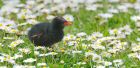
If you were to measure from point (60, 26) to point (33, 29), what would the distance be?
379 millimetres

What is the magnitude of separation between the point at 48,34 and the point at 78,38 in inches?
19.9

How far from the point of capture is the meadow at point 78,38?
684cm

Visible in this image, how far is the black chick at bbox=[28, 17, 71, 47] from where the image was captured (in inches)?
290

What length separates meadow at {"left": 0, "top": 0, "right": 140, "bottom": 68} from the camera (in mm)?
6836

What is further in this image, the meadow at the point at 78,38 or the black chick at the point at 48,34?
the black chick at the point at 48,34

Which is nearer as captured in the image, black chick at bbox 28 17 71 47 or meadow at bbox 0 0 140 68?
meadow at bbox 0 0 140 68

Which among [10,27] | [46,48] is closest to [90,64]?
[46,48]

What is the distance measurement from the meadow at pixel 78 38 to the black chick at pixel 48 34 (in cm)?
10

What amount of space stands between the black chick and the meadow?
0.10 meters

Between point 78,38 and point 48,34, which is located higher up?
point 48,34

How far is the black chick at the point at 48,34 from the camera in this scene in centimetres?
736

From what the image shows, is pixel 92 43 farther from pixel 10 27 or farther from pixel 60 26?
pixel 10 27

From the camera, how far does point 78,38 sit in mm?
7688

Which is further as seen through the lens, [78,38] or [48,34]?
[78,38]
